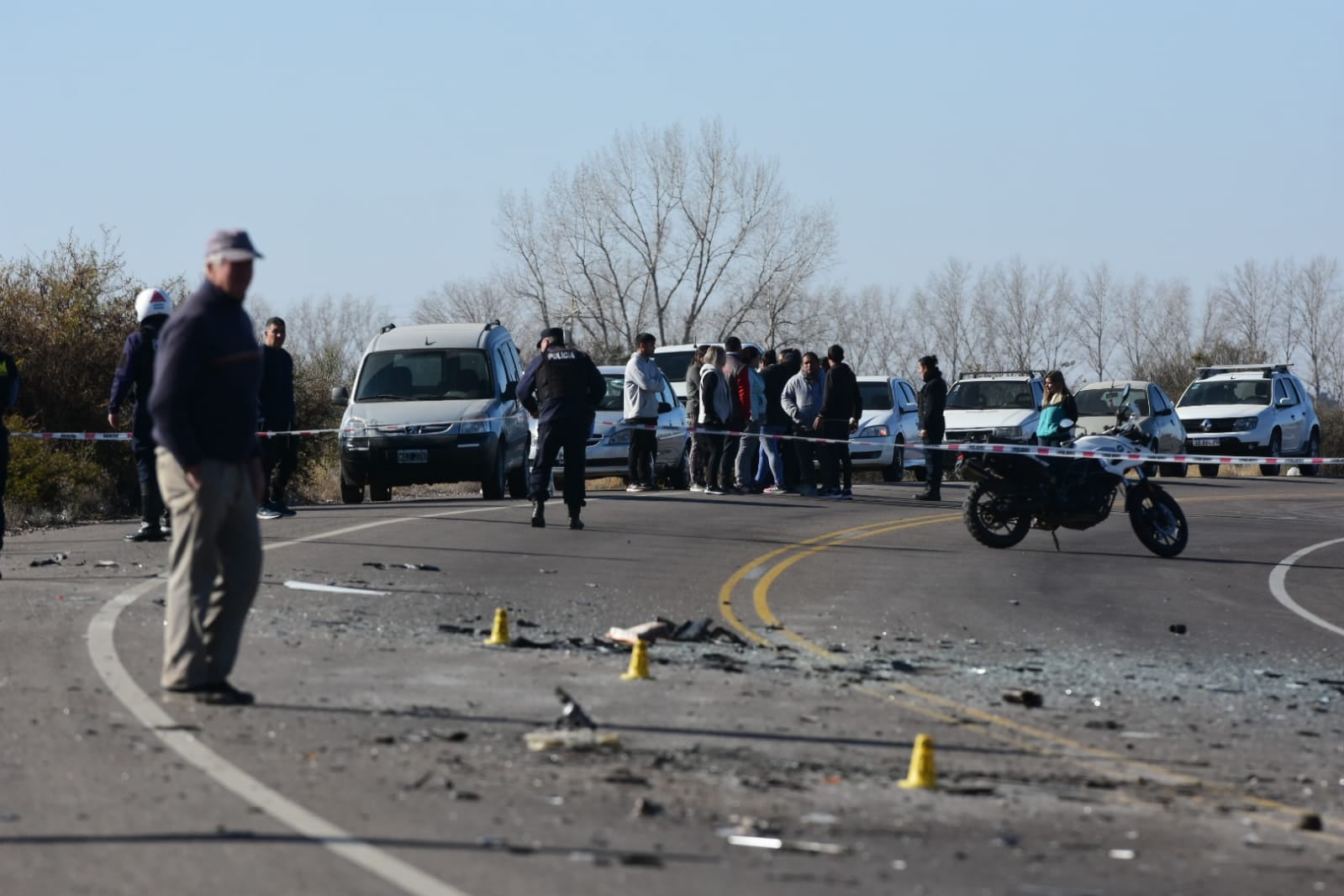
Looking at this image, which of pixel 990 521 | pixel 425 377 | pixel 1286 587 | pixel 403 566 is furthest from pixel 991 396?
pixel 403 566

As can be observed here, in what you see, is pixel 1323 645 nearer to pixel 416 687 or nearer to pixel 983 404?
pixel 416 687

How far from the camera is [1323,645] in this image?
40.3 ft

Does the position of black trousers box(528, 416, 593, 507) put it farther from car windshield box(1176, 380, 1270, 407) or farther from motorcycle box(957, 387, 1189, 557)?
car windshield box(1176, 380, 1270, 407)

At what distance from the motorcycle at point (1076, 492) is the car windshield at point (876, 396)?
14.7 m

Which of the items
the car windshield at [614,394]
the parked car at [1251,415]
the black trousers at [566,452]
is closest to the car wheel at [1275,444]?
the parked car at [1251,415]

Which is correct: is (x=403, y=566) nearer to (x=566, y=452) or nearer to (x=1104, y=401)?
(x=566, y=452)

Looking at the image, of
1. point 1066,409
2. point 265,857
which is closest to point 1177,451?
point 1066,409

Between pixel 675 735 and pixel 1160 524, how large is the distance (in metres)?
11.4

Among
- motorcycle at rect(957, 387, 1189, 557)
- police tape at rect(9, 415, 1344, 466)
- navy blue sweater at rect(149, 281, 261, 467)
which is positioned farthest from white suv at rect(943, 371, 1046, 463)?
navy blue sweater at rect(149, 281, 261, 467)

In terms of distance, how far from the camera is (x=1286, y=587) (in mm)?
16109

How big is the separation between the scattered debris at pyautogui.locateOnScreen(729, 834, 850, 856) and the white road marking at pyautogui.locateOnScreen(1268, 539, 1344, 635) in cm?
828

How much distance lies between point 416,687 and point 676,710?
1293mm

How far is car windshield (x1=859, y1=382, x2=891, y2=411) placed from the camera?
108 ft

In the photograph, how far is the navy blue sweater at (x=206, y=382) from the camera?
7.86m
